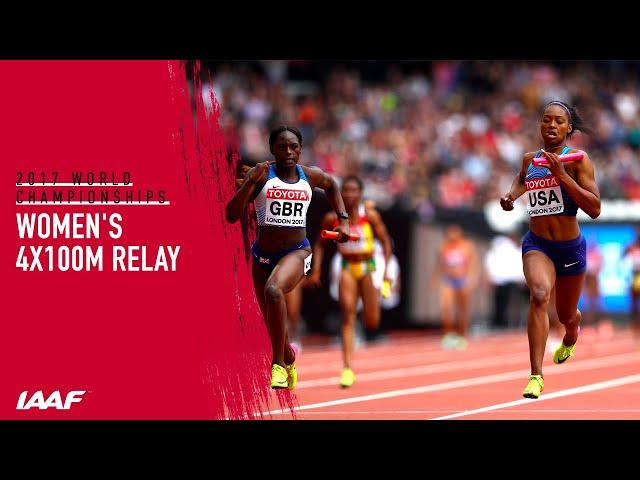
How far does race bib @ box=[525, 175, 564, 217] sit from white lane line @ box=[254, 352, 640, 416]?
285 cm

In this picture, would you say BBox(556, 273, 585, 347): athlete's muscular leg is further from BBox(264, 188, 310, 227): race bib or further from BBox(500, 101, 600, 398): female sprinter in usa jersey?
BBox(264, 188, 310, 227): race bib

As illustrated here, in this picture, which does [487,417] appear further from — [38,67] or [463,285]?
[463,285]

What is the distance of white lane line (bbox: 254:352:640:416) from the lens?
1361 cm

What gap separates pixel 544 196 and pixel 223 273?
10.0 feet

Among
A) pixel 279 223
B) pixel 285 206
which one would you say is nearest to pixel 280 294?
pixel 279 223

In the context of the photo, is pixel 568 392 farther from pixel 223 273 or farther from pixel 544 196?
pixel 223 273

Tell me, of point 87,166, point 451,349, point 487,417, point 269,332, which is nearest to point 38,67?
point 87,166

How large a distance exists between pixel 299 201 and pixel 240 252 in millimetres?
1363

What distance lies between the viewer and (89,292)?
1255 cm

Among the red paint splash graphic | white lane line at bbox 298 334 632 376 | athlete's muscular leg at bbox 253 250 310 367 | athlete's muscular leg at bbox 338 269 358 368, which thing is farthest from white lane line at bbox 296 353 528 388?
athlete's muscular leg at bbox 253 250 310 367

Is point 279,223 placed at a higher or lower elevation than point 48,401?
higher

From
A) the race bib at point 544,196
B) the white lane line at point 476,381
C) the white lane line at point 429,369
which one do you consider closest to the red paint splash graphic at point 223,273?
the white lane line at point 476,381

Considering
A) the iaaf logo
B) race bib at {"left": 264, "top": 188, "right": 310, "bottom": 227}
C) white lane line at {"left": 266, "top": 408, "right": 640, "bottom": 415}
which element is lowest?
white lane line at {"left": 266, "top": 408, "right": 640, "bottom": 415}

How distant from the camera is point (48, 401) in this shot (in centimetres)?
1220
